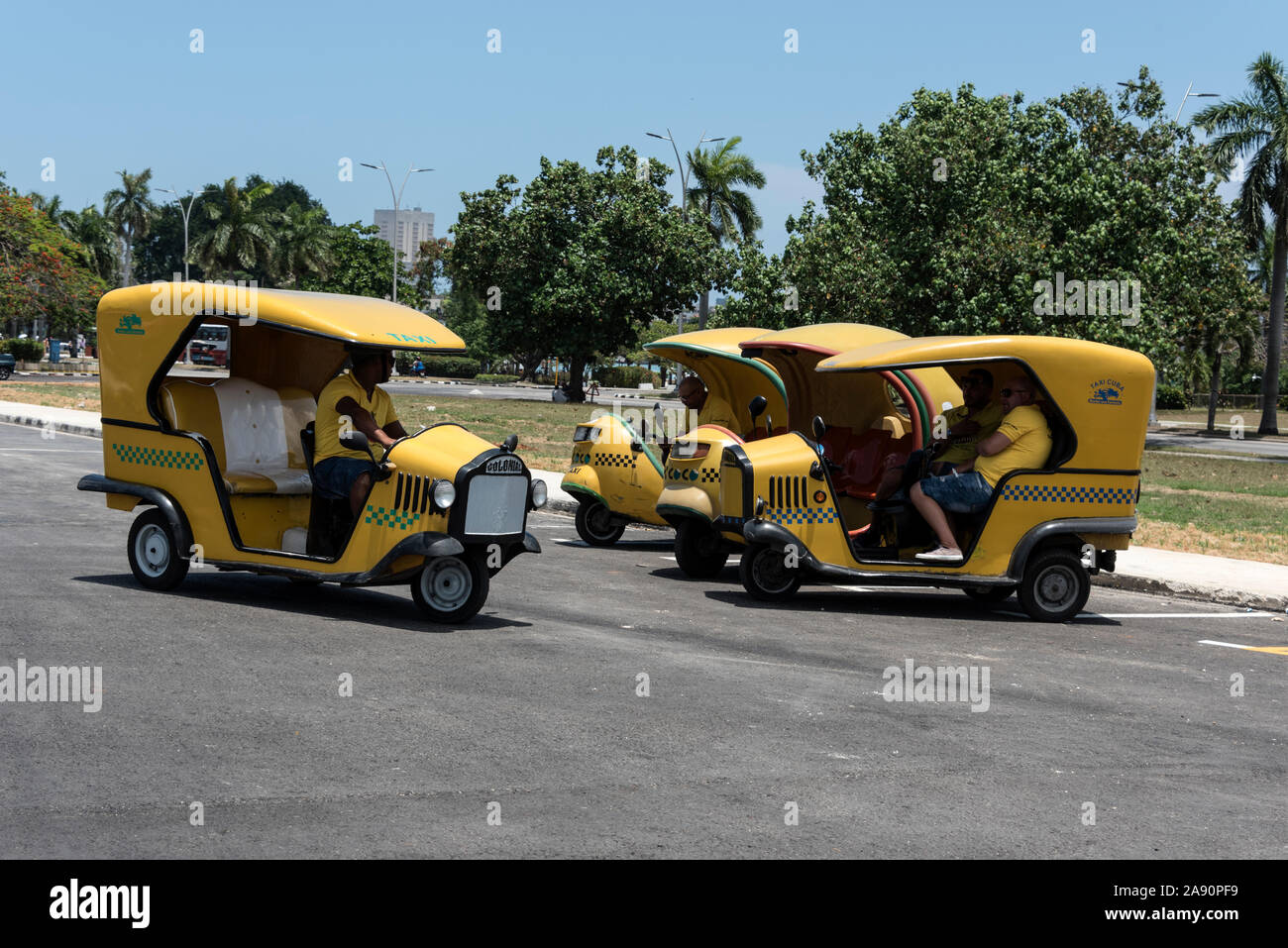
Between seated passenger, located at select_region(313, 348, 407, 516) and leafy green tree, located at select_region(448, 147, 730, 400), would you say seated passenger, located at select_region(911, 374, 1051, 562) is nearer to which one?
seated passenger, located at select_region(313, 348, 407, 516)

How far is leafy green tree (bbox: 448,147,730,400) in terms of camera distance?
52625mm

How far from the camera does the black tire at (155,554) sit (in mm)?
9953

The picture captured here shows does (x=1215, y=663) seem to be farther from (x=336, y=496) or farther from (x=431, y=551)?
(x=336, y=496)

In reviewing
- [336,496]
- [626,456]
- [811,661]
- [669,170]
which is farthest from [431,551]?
[669,170]

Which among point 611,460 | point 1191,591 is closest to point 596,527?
point 611,460

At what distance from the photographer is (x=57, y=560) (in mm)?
10977

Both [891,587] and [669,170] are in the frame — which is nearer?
[891,587]

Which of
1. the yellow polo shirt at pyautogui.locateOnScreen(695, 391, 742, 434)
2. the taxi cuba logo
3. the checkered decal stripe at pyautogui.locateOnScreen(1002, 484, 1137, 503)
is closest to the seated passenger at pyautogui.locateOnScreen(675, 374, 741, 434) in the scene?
the yellow polo shirt at pyautogui.locateOnScreen(695, 391, 742, 434)

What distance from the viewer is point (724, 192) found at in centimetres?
6297

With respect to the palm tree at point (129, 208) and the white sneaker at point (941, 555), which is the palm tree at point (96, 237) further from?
the white sneaker at point (941, 555)

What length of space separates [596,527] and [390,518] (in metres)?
5.34

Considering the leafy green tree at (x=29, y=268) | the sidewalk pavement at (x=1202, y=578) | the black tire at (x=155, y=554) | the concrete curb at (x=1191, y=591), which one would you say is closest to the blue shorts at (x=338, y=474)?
the black tire at (x=155, y=554)

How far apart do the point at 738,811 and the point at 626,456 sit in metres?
8.52

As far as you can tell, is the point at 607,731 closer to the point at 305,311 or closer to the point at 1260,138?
the point at 305,311
